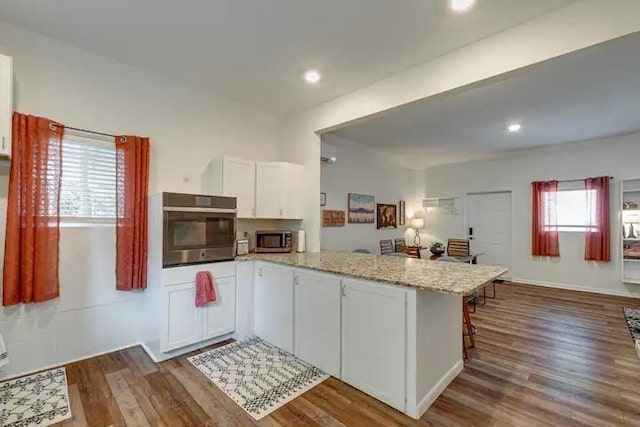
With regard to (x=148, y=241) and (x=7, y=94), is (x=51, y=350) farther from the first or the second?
(x=7, y=94)

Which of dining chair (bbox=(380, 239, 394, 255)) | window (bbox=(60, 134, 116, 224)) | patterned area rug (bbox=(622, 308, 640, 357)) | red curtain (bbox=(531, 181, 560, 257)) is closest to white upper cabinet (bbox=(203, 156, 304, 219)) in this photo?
window (bbox=(60, 134, 116, 224))

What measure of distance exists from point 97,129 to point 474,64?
333cm

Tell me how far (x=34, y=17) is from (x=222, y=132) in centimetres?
178

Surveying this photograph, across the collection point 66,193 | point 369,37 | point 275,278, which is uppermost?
point 369,37

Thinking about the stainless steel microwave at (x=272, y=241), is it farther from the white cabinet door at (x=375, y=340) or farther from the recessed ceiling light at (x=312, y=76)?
the recessed ceiling light at (x=312, y=76)

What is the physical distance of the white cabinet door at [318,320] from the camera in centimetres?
242

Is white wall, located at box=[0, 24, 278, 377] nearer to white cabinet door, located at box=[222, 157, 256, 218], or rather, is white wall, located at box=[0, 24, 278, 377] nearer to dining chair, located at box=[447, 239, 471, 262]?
white cabinet door, located at box=[222, 157, 256, 218]

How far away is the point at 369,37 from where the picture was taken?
2428 millimetres

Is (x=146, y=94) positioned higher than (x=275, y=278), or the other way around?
(x=146, y=94)

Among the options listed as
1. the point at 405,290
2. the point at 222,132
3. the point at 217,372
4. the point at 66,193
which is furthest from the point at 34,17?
the point at 405,290

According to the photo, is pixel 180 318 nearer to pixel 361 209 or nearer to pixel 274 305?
pixel 274 305

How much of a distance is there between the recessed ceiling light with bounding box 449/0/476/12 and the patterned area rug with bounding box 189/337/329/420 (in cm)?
287

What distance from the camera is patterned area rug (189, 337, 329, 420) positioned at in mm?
2148

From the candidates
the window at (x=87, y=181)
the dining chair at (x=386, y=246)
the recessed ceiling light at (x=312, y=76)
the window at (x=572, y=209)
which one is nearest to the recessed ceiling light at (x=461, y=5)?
the recessed ceiling light at (x=312, y=76)
